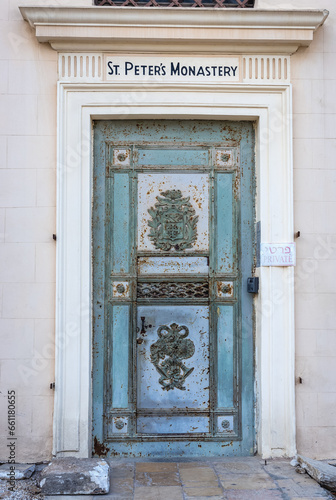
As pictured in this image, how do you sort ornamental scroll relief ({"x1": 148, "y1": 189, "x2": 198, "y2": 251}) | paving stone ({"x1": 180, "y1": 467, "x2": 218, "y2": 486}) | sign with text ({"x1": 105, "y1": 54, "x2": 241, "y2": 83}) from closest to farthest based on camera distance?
paving stone ({"x1": 180, "y1": 467, "x2": 218, "y2": 486}), sign with text ({"x1": 105, "y1": 54, "x2": 241, "y2": 83}), ornamental scroll relief ({"x1": 148, "y1": 189, "x2": 198, "y2": 251})

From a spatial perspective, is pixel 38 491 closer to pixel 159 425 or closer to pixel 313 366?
pixel 159 425

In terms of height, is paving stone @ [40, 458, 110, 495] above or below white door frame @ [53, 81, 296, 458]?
below

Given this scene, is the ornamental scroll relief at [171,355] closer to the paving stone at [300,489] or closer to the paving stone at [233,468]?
the paving stone at [233,468]

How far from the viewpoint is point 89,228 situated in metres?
4.73

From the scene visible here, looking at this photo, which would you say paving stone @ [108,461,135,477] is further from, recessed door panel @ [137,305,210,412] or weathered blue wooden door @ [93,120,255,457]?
recessed door panel @ [137,305,210,412]

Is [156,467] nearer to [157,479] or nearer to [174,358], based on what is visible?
[157,479]

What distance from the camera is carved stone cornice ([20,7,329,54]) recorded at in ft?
15.1

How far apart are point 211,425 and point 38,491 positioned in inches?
60.7

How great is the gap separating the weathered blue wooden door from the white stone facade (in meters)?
0.41

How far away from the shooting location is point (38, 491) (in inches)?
159

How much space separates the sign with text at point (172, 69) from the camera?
4.76 m

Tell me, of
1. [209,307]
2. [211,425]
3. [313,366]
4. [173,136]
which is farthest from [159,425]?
[173,136]

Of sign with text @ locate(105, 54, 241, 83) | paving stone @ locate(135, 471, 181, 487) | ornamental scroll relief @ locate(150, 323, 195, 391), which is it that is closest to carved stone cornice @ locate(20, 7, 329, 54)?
sign with text @ locate(105, 54, 241, 83)

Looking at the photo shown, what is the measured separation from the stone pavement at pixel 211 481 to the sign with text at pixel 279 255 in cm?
163
